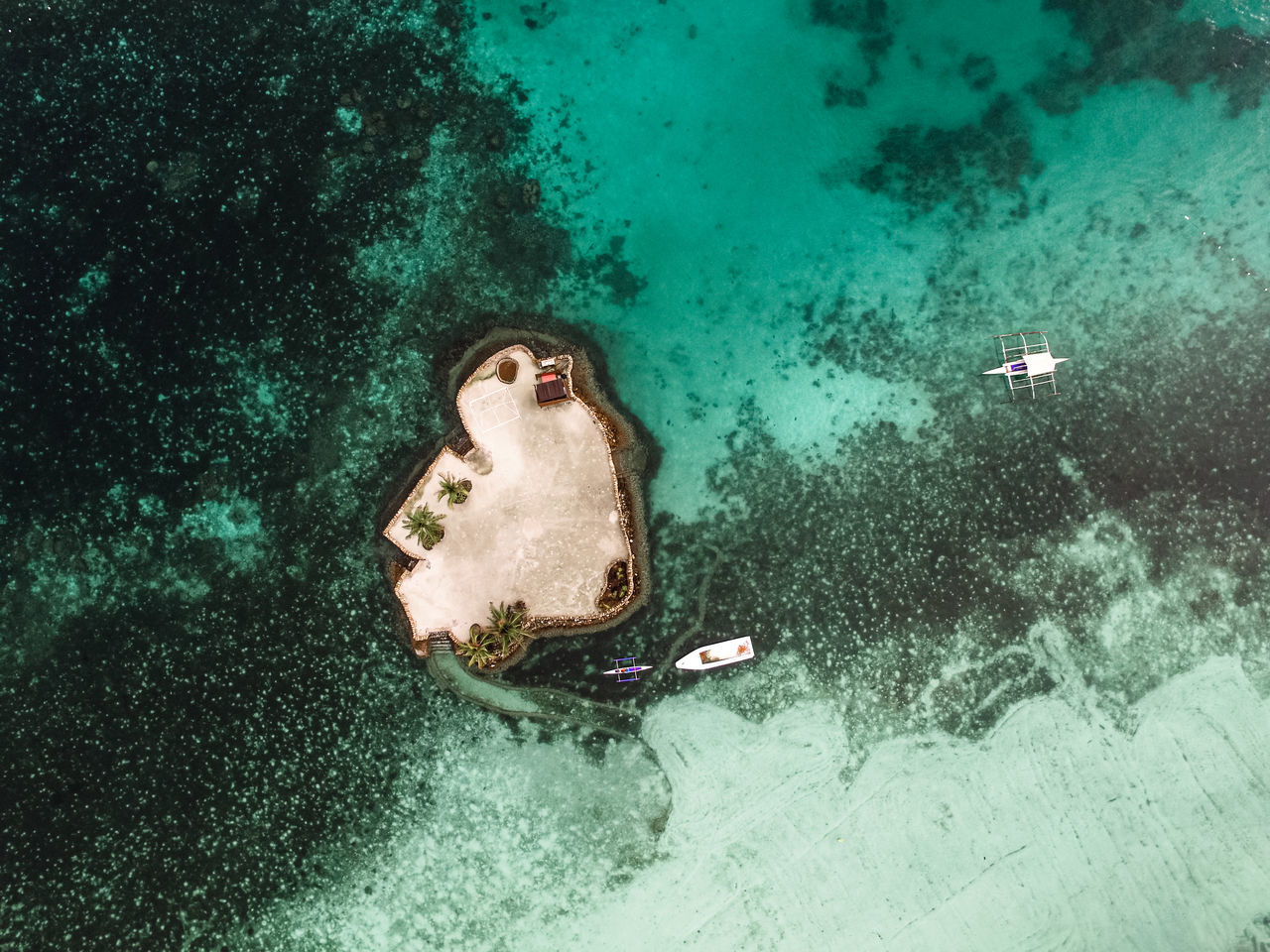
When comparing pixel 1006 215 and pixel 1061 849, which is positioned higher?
pixel 1006 215

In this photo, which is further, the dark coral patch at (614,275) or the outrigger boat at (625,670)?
the dark coral patch at (614,275)

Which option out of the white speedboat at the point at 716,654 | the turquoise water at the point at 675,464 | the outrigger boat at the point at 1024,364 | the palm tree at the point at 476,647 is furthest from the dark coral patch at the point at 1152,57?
the palm tree at the point at 476,647

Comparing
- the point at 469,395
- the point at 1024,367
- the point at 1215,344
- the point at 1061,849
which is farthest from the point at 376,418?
the point at 1215,344

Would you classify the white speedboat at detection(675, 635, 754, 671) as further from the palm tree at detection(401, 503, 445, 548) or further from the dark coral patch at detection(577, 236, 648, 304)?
the dark coral patch at detection(577, 236, 648, 304)

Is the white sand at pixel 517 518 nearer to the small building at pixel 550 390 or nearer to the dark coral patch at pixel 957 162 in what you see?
the small building at pixel 550 390

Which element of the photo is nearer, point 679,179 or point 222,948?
point 222,948

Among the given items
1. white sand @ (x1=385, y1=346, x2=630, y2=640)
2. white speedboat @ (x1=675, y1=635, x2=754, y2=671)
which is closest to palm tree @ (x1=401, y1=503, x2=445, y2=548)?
white sand @ (x1=385, y1=346, x2=630, y2=640)

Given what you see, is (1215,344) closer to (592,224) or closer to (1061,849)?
(1061,849)
